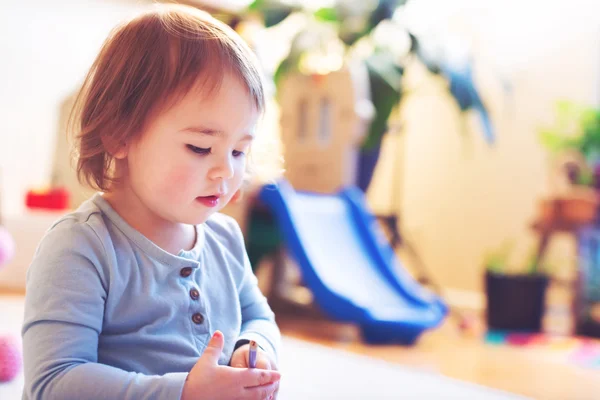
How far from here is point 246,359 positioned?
2.48ft

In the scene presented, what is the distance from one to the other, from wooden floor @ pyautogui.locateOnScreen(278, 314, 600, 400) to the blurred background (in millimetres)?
11

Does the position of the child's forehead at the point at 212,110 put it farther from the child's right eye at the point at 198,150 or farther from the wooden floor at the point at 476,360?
the wooden floor at the point at 476,360

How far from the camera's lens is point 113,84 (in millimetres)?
724

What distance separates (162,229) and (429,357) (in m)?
1.20

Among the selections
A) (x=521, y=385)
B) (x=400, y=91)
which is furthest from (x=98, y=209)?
(x=400, y=91)

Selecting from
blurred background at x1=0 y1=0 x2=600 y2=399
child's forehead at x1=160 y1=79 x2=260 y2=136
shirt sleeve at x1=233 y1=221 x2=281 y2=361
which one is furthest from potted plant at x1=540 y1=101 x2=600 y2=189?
child's forehead at x1=160 y1=79 x2=260 y2=136

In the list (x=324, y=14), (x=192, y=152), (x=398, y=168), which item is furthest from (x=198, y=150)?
(x=398, y=168)

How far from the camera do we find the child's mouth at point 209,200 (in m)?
0.74

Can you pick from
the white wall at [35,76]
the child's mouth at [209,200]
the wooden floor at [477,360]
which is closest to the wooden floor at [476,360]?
the wooden floor at [477,360]

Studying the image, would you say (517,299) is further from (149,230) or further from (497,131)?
(149,230)

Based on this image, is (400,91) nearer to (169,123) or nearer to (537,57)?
(537,57)

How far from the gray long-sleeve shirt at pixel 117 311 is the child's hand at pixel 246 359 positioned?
1 centimetres

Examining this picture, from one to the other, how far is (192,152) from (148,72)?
0.09 metres

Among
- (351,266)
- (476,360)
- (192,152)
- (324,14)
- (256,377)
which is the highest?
(324,14)
